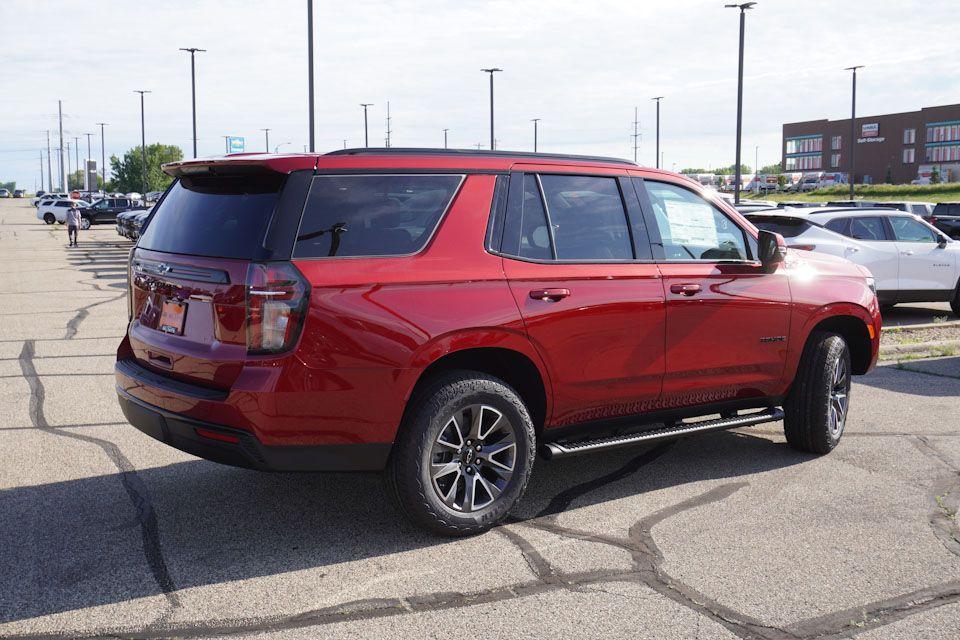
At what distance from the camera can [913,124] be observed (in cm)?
11556

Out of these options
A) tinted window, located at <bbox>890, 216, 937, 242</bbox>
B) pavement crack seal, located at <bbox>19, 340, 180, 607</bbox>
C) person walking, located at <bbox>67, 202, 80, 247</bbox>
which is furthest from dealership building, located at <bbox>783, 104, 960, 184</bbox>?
pavement crack seal, located at <bbox>19, 340, 180, 607</bbox>

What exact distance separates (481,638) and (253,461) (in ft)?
4.49

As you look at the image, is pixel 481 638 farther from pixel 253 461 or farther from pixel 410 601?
pixel 253 461

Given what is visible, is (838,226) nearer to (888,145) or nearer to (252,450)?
(252,450)

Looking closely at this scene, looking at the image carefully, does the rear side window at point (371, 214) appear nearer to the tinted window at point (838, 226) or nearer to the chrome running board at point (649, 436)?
the chrome running board at point (649, 436)

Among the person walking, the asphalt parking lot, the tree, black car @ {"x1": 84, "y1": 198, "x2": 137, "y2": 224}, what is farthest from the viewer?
the tree

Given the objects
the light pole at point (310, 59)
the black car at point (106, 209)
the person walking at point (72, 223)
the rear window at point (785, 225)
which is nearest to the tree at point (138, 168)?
the black car at point (106, 209)

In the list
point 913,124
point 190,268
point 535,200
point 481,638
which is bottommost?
point 481,638

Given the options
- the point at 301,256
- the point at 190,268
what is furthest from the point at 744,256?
the point at 190,268

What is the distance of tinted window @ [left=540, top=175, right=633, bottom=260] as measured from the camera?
17.7 feet

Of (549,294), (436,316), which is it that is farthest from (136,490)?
(549,294)

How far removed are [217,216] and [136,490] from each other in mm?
1816

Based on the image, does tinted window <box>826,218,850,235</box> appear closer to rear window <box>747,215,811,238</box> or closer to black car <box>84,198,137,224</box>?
rear window <box>747,215,811,238</box>

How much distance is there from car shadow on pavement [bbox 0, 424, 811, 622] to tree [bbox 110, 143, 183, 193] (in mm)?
112431
